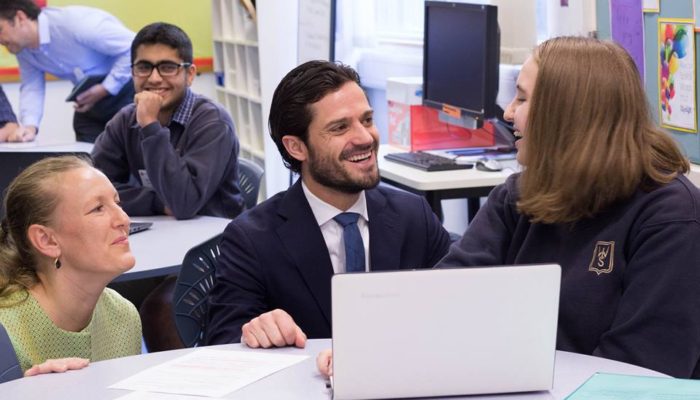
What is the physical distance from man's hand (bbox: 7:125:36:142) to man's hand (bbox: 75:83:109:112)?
377 millimetres

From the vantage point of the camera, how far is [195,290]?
101 inches

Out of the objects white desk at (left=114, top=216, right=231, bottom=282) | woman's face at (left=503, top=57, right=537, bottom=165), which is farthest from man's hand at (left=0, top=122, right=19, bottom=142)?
woman's face at (left=503, top=57, right=537, bottom=165)

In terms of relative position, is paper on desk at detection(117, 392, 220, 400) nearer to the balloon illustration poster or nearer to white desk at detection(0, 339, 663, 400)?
white desk at detection(0, 339, 663, 400)

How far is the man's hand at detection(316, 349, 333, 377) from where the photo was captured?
1.79 m

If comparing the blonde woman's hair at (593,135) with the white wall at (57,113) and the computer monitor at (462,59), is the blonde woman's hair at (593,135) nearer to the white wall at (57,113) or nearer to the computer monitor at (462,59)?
the computer monitor at (462,59)

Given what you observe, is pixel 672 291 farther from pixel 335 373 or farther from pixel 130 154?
pixel 130 154

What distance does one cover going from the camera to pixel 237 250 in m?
2.40

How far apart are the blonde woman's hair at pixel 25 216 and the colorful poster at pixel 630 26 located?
2.02m

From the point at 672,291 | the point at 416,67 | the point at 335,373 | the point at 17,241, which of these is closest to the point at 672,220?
the point at 672,291

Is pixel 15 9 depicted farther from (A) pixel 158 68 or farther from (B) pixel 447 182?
(B) pixel 447 182

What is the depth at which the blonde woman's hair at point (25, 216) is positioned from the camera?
2.34 m

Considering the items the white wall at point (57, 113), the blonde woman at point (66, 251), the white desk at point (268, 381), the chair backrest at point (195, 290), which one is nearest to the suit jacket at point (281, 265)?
the chair backrest at point (195, 290)

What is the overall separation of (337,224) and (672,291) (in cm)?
87

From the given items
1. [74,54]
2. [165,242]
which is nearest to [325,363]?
[165,242]
